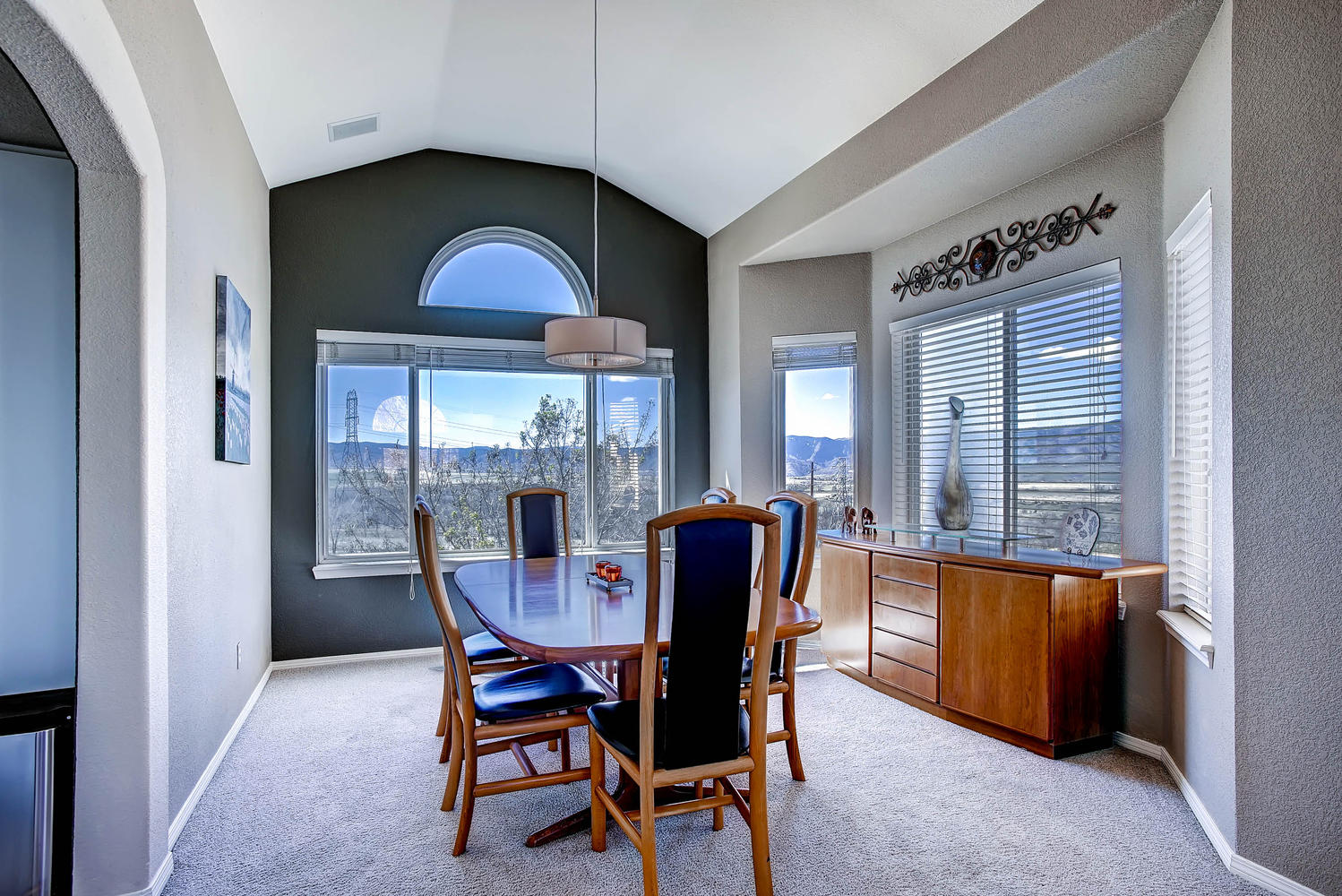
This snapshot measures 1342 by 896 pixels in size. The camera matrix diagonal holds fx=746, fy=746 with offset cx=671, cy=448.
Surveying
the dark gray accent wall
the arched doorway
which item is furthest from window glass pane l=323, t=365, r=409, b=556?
the arched doorway

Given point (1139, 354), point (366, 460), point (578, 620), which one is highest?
point (1139, 354)

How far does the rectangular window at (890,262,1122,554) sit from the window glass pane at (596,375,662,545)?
1774 millimetres

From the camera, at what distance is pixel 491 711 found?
2461 mm

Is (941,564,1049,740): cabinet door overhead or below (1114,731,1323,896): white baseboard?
overhead

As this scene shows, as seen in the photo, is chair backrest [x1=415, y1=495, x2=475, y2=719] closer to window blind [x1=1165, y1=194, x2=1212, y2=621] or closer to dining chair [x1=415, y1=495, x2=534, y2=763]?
dining chair [x1=415, y1=495, x2=534, y2=763]

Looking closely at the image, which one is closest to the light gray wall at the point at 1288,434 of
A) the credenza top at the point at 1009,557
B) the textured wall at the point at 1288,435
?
the textured wall at the point at 1288,435

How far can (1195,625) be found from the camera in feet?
9.27

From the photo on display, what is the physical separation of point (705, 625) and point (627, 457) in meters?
3.48

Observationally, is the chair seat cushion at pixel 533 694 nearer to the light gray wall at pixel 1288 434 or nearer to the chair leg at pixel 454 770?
the chair leg at pixel 454 770

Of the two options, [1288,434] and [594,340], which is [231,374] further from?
[1288,434]

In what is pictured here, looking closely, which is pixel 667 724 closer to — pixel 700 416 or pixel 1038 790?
pixel 1038 790

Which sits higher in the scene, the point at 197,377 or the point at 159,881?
the point at 197,377

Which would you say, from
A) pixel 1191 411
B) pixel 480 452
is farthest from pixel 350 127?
pixel 1191 411

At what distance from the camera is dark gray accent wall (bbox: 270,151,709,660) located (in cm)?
467
